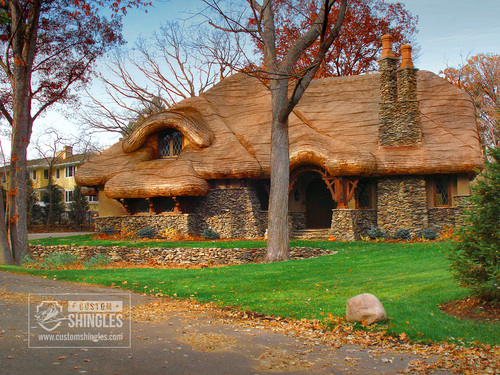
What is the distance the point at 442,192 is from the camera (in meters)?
23.6

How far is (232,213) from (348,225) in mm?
5527

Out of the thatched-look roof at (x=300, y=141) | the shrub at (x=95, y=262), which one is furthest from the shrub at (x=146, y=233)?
the shrub at (x=95, y=262)

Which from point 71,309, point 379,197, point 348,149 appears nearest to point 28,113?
point 71,309

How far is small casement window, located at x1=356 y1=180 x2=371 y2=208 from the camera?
2430cm

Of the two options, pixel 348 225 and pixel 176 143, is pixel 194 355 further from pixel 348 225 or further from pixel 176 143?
pixel 176 143

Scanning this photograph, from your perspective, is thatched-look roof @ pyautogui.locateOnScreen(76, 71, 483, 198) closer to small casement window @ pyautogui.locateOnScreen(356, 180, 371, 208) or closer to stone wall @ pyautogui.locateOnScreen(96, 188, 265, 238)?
stone wall @ pyautogui.locateOnScreen(96, 188, 265, 238)

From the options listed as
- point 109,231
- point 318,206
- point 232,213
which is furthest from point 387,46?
point 109,231

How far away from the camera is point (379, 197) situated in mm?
23734

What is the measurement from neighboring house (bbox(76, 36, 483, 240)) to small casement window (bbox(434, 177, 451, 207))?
0.05 metres

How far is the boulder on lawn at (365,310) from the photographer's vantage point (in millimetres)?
7695

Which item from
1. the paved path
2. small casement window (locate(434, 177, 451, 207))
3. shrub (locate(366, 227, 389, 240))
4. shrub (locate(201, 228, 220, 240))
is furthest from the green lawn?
shrub (locate(201, 228, 220, 240))

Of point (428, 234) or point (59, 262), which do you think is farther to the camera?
point (428, 234)

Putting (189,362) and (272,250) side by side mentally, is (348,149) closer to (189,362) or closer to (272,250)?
(272,250)

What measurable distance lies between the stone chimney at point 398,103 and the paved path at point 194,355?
1755 centimetres
